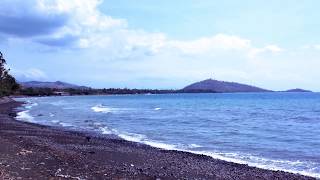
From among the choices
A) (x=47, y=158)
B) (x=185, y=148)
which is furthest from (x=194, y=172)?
(x=185, y=148)

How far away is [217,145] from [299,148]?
476cm

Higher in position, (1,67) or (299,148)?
(1,67)

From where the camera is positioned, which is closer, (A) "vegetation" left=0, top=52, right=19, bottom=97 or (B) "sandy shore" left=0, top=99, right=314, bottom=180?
(B) "sandy shore" left=0, top=99, right=314, bottom=180

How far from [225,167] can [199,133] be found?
57.2 ft

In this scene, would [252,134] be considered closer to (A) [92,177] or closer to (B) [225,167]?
(B) [225,167]

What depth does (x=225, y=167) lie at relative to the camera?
62.2ft

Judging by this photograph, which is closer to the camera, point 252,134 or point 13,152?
point 13,152

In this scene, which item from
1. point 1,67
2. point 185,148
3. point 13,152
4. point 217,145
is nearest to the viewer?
point 13,152

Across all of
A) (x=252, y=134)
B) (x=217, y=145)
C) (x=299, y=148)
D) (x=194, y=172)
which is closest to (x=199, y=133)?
(x=252, y=134)

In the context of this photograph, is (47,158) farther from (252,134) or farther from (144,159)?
(252,134)

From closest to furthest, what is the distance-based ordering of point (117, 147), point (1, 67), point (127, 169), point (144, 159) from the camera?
point (127, 169) → point (144, 159) → point (117, 147) → point (1, 67)

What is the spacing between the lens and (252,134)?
117 feet

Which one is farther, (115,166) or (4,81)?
(4,81)

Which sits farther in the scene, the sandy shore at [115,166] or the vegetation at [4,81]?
the vegetation at [4,81]
